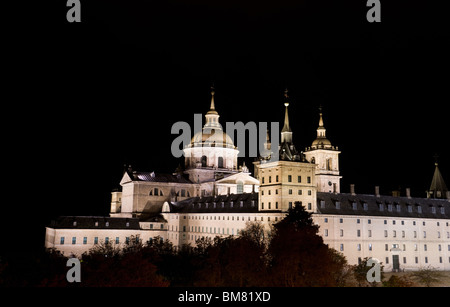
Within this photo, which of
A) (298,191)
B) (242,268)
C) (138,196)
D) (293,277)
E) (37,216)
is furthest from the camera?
(37,216)

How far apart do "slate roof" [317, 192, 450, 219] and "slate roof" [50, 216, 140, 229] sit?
34.5m

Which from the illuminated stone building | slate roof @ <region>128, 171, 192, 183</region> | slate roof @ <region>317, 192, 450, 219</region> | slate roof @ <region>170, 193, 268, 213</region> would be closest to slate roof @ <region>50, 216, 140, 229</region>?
the illuminated stone building

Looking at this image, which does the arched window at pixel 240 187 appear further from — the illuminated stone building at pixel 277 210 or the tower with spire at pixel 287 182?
the tower with spire at pixel 287 182

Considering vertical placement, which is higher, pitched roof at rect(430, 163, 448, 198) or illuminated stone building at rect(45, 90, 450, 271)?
pitched roof at rect(430, 163, 448, 198)

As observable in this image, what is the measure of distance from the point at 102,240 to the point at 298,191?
114 ft

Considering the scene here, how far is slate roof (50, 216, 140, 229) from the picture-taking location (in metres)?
75.3

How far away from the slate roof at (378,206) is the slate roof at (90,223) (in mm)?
34534

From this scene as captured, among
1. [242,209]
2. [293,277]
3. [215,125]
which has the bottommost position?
[293,277]

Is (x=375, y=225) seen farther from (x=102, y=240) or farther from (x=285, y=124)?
(x=102, y=240)

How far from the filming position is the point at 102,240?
251 feet

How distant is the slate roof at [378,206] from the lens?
6625 cm

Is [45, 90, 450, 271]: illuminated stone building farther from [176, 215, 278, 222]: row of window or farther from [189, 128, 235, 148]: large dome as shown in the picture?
[189, 128, 235, 148]: large dome
